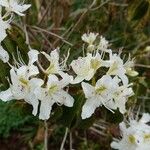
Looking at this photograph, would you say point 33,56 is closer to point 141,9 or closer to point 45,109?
point 45,109

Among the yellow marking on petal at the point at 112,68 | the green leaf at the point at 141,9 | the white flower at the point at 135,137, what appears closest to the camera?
the yellow marking on petal at the point at 112,68

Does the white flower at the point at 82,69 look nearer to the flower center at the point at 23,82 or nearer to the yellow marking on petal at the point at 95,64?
the yellow marking on petal at the point at 95,64

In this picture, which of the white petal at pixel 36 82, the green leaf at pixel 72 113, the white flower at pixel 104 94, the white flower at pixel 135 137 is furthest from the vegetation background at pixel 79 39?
the white petal at pixel 36 82

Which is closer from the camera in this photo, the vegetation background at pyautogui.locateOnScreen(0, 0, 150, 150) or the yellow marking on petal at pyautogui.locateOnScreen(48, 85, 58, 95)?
the yellow marking on petal at pyautogui.locateOnScreen(48, 85, 58, 95)

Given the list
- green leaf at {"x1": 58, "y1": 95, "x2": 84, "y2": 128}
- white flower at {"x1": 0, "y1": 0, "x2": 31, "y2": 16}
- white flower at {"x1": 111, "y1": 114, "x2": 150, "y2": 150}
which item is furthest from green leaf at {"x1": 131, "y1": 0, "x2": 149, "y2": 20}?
white flower at {"x1": 0, "y1": 0, "x2": 31, "y2": 16}

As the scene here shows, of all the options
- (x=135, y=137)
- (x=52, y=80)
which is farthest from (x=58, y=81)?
(x=135, y=137)

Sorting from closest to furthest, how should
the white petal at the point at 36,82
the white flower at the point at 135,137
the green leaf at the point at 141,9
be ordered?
the white petal at the point at 36,82
the white flower at the point at 135,137
the green leaf at the point at 141,9

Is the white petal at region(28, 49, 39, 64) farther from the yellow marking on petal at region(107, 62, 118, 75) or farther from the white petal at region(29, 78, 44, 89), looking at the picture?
the yellow marking on petal at region(107, 62, 118, 75)
